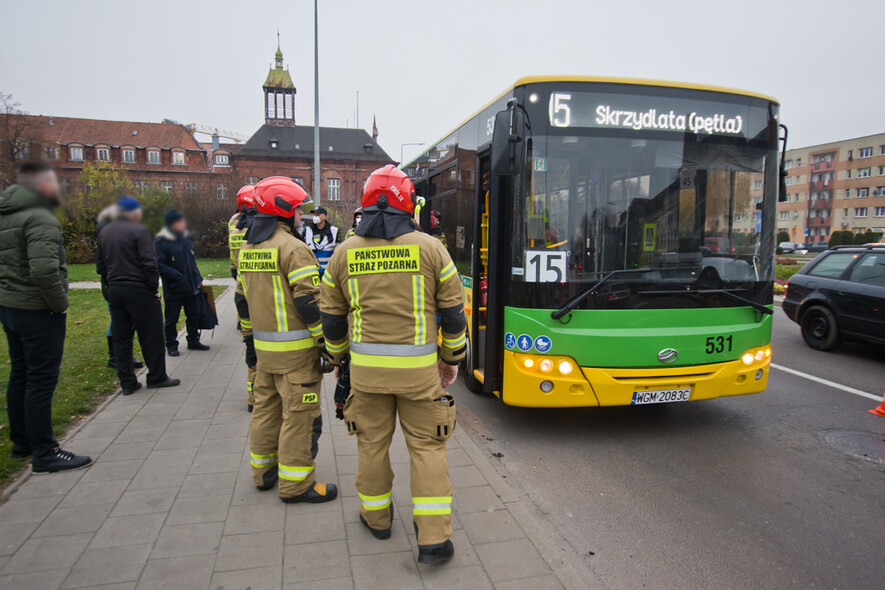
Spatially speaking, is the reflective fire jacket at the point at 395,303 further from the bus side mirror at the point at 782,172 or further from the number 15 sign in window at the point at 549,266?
the bus side mirror at the point at 782,172

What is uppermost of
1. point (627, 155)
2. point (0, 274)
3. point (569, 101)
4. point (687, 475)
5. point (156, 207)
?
point (569, 101)

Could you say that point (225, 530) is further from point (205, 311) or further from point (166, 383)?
point (205, 311)

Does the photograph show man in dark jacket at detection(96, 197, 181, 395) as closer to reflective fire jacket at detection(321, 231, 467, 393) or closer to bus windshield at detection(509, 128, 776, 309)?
reflective fire jacket at detection(321, 231, 467, 393)

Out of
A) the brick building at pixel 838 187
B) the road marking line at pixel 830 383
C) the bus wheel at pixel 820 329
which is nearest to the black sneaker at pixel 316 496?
the road marking line at pixel 830 383

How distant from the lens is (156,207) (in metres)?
1.36

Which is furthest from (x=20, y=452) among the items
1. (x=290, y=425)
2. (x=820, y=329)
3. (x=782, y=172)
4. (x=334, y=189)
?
Answer: (x=334, y=189)

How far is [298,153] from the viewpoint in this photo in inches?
315

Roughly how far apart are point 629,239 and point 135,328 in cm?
498

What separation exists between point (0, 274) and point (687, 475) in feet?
16.8

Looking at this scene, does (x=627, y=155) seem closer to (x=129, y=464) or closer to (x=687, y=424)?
(x=687, y=424)

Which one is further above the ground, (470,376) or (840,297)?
(840,297)

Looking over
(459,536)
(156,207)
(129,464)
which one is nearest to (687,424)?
(459,536)

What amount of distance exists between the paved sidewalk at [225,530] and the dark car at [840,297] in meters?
7.13

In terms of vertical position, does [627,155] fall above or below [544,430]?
above
